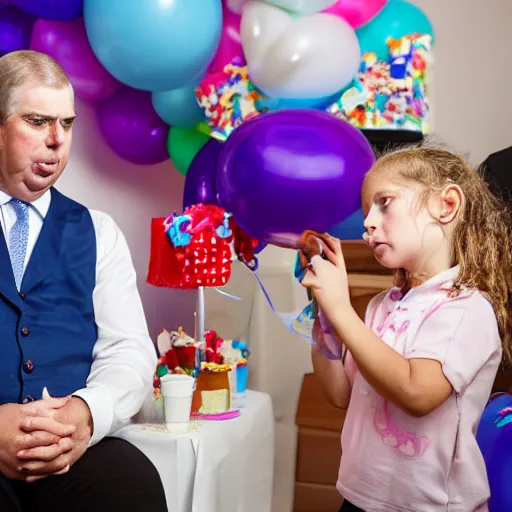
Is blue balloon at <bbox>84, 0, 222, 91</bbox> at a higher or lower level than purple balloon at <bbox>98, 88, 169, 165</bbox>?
higher

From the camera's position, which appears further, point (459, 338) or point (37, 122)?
point (37, 122)

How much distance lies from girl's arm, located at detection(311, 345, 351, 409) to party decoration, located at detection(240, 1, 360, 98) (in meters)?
0.88

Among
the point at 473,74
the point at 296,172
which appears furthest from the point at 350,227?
the point at 473,74

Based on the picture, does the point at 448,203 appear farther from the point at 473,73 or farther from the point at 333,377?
the point at 473,73

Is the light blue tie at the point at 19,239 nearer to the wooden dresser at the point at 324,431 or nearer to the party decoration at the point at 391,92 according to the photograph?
the party decoration at the point at 391,92

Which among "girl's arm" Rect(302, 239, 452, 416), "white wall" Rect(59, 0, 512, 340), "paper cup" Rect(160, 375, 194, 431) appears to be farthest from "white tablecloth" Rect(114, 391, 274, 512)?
"white wall" Rect(59, 0, 512, 340)

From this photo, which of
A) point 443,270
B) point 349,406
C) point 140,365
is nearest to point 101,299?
point 140,365

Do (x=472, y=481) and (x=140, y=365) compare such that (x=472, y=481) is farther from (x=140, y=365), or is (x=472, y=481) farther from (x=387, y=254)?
(x=140, y=365)

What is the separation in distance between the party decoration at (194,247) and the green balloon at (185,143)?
1.01 feet

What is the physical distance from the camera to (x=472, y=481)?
1.14 meters

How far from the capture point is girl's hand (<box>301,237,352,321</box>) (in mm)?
1145

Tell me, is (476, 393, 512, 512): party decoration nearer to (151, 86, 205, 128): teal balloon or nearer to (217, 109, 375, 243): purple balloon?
(217, 109, 375, 243): purple balloon

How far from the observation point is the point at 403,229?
1176 millimetres

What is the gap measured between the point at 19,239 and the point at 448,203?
2.43ft
